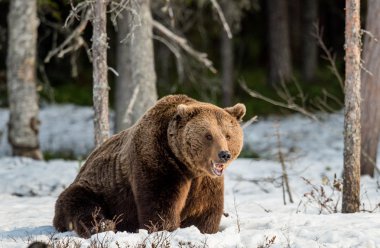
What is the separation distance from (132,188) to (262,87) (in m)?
16.8

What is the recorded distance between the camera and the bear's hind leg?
7043mm

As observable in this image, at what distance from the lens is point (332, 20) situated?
27609 millimetres

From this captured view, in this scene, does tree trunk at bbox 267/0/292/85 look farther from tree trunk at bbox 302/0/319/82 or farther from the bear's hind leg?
the bear's hind leg

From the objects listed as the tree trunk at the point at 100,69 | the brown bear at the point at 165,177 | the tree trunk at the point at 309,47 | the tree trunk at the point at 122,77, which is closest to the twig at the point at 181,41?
the tree trunk at the point at 122,77

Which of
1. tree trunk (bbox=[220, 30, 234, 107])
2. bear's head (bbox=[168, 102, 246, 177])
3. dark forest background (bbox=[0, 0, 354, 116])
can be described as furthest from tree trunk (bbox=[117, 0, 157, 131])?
tree trunk (bbox=[220, 30, 234, 107])

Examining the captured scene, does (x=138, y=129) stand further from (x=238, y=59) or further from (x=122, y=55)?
(x=238, y=59)

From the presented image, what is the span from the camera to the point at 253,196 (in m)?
→ 11.1

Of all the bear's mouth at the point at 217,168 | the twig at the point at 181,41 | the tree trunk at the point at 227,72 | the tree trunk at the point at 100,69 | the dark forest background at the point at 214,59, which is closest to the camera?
the bear's mouth at the point at 217,168

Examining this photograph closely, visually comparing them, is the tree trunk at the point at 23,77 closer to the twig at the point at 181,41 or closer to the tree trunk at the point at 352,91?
the twig at the point at 181,41

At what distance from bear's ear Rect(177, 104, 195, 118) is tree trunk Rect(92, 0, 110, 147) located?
2.65 meters

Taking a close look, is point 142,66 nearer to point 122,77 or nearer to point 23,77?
point 122,77

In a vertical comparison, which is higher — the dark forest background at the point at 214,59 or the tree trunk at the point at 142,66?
the tree trunk at the point at 142,66

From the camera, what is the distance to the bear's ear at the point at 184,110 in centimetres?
684

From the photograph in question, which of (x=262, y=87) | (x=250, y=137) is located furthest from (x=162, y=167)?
(x=262, y=87)
